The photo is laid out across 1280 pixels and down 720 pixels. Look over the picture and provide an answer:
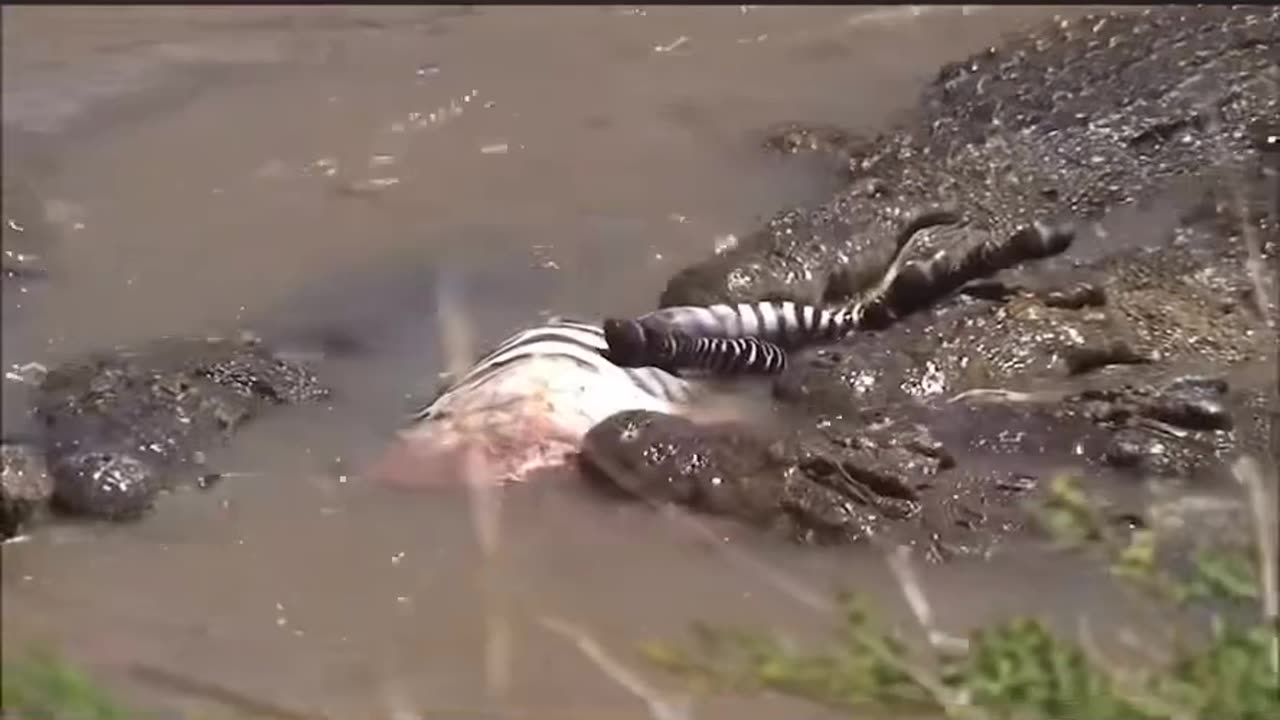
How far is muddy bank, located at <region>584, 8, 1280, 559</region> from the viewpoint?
10.5 ft

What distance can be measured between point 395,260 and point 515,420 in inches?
46.4

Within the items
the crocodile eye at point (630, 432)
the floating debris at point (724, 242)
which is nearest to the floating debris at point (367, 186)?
the floating debris at point (724, 242)

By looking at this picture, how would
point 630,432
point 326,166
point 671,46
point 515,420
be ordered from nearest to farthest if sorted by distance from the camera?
1. point 630,432
2. point 515,420
3. point 326,166
4. point 671,46

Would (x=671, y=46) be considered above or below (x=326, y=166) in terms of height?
above

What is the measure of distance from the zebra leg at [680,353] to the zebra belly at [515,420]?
43mm

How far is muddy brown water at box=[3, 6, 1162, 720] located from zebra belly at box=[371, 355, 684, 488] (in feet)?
0.27

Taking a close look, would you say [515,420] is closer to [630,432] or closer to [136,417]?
[630,432]

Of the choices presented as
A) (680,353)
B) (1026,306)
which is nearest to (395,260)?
(680,353)

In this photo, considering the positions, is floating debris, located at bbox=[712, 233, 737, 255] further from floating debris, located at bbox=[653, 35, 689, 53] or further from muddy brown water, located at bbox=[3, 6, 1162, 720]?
floating debris, located at bbox=[653, 35, 689, 53]

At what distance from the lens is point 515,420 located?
3516 millimetres

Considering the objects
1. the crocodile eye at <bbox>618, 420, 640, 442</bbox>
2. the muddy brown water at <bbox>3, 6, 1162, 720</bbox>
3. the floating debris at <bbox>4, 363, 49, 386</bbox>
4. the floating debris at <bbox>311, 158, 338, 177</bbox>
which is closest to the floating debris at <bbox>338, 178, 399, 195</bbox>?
the muddy brown water at <bbox>3, 6, 1162, 720</bbox>

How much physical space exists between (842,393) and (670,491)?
0.48 meters

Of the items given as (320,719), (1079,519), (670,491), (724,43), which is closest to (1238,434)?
(670,491)

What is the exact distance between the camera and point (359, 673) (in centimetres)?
272
